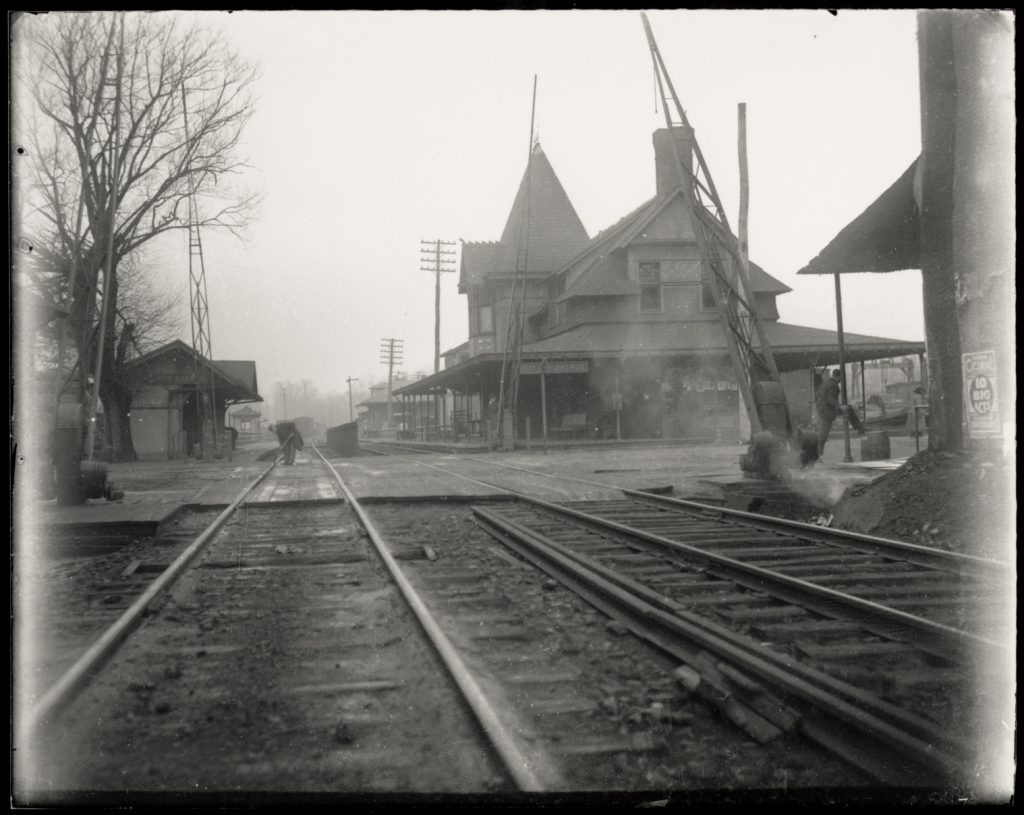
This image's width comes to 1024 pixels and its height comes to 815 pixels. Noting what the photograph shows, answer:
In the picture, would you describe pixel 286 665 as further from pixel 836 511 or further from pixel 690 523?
pixel 836 511

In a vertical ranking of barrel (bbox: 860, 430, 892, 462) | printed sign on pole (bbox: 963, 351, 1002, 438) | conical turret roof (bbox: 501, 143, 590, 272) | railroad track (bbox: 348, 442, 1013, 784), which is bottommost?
railroad track (bbox: 348, 442, 1013, 784)

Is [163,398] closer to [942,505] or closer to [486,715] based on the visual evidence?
[942,505]

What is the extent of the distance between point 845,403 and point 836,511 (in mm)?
5544

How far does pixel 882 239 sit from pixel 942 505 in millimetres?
5349

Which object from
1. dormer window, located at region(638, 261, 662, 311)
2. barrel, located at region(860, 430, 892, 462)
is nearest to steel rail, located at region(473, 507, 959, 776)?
barrel, located at region(860, 430, 892, 462)

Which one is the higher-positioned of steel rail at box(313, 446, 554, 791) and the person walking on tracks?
the person walking on tracks

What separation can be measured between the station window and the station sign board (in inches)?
474

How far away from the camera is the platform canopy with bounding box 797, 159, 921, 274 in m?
9.84

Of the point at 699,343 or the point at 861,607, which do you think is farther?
the point at 699,343

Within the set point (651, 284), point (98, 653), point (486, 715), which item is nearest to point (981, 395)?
point (486, 715)

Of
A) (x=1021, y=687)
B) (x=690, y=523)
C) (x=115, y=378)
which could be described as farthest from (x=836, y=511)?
(x=115, y=378)

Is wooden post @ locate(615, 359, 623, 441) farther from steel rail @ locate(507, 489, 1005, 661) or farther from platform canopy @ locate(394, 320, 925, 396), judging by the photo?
steel rail @ locate(507, 489, 1005, 661)

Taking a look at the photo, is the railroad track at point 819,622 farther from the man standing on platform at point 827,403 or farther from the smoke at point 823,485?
the man standing on platform at point 827,403

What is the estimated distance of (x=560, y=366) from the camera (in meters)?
26.2
